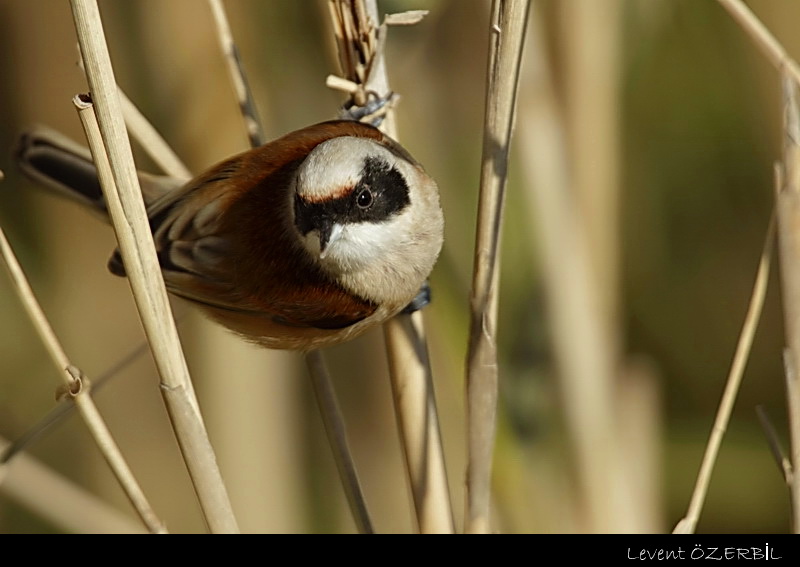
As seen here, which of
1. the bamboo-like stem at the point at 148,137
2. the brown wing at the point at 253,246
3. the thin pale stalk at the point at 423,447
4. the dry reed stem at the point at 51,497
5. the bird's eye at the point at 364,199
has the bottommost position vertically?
the dry reed stem at the point at 51,497

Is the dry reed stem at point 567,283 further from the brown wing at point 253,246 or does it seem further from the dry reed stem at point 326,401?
the dry reed stem at point 326,401

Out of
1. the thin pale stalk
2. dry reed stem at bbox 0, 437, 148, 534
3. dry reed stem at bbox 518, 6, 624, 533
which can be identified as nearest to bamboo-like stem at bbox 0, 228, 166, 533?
the thin pale stalk

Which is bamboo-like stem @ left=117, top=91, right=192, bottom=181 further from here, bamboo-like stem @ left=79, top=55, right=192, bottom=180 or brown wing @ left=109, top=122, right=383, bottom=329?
brown wing @ left=109, top=122, right=383, bottom=329

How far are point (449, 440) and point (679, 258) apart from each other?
2.68ft

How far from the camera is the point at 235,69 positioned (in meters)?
1.88

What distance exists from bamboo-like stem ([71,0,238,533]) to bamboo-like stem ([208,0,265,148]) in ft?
2.19

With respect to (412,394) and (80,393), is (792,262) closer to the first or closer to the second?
(412,394)

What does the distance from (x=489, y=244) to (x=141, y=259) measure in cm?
54

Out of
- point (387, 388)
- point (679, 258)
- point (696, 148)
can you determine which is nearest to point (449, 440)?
point (387, 388)

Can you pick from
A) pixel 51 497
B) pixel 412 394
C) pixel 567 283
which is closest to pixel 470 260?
pixel 567 283

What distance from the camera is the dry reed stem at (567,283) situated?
2176 millimetres

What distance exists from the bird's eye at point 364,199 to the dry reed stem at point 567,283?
1.77 feet

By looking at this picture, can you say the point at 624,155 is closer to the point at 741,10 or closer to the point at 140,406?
the point at 741,10

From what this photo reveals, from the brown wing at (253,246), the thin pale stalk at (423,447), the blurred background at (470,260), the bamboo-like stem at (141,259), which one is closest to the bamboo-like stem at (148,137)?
the brown wing at (253,246)
